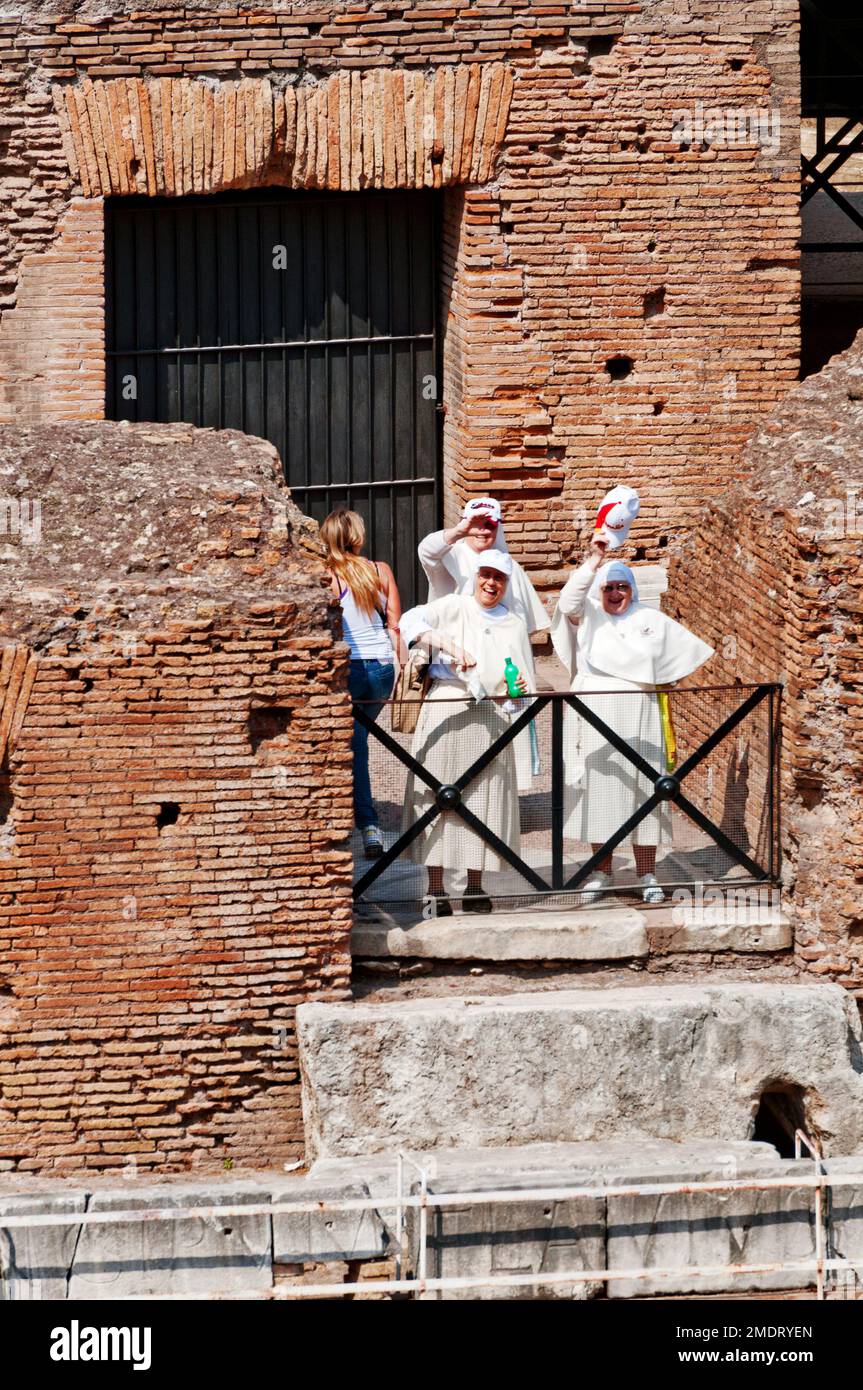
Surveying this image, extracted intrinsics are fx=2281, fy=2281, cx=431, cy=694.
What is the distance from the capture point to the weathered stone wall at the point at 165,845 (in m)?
8.53

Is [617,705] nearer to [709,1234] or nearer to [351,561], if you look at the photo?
[351,561]

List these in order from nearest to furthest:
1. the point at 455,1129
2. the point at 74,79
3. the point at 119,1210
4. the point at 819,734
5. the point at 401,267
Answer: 1. the point at 119,1210
2. the point at 455,1129
3. the point at 819,734
4. the point at 74,79
5. the point at 401,267

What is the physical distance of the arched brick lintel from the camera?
1211 centimetres

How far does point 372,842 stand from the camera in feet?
30.8

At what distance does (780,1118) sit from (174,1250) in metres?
2.70

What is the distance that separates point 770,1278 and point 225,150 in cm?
689

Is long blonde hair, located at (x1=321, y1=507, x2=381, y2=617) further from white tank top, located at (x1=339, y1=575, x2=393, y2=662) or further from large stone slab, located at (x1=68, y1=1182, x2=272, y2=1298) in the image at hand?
large stone slab, located at (x1=68, y1=1182, x2=272, y2=1298)

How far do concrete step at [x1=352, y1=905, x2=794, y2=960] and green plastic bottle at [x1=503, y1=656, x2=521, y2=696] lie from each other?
2.97 ft

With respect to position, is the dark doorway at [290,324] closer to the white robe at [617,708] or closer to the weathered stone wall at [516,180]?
the weathered stone wall at [516,180]

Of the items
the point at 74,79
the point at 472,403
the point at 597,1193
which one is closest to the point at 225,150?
the point at 74,79

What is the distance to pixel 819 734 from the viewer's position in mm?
9188

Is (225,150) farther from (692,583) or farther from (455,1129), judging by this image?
(455,1129)

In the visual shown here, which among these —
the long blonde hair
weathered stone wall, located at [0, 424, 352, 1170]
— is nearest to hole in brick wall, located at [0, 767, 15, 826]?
weathered stone wall, located at [0, 424, 352, 1170]

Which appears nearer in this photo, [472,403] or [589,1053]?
[589,1053]
